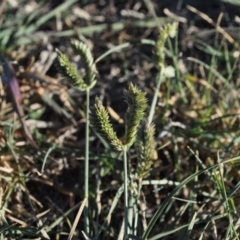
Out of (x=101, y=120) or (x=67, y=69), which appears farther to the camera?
(x=67, y=69)

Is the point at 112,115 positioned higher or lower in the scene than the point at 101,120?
lower

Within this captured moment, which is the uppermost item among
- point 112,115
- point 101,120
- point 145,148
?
point 101,120


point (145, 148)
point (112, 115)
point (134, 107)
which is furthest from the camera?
point (112, 115)

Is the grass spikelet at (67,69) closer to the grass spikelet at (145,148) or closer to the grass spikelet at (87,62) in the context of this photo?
the grass spikelet at (87,62)

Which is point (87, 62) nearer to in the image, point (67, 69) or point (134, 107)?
point (67, 69)

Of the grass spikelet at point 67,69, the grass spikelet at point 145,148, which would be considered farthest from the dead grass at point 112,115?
the grass spikelet at point 67,69

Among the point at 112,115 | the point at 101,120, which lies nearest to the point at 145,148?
the point at 101,120
